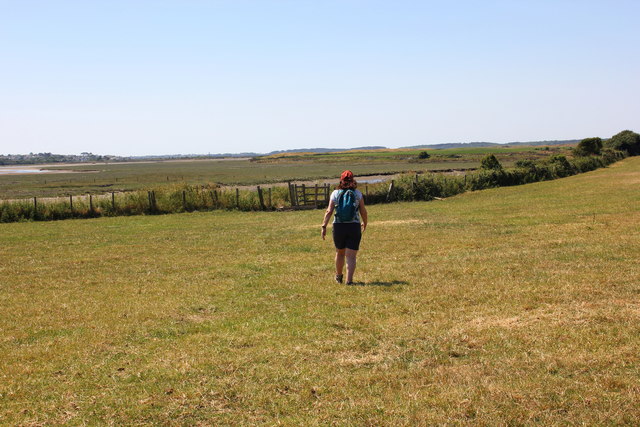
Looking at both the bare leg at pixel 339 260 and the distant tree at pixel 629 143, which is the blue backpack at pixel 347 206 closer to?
the bare leg at pixel 339 260

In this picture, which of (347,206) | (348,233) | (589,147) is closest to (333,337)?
(348,233)

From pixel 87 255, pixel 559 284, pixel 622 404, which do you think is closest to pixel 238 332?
pixel 622 404

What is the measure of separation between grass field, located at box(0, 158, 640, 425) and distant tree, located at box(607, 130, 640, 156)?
79940 mm

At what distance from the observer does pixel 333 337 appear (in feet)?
24.7

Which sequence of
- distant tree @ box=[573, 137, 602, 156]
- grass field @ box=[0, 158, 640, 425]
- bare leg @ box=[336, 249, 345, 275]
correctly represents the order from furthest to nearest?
distant tree @ box=[573, 137, 602, 156] → bare leg @ box=[336, 249, 345, 275] → grass field @ box=[0, 158, 640, 425]

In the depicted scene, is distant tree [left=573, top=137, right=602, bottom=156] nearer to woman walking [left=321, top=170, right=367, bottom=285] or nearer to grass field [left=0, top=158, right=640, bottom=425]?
grass field [left=0, top=158, right=640, bottom=425]

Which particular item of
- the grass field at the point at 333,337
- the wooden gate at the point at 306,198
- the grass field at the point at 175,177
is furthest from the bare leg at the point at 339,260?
the grass field at the point at 175,177

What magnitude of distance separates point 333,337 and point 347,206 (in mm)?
3611

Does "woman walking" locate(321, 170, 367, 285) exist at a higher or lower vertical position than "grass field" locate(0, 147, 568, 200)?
higher

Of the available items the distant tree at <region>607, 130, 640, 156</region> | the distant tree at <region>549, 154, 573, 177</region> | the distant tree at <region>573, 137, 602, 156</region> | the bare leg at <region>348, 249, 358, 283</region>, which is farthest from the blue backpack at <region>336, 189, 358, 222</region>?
the distant tree at <region>607, 130, 640, 156</region>

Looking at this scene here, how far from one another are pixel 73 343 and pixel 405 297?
493 centimetres

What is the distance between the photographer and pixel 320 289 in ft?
35.4

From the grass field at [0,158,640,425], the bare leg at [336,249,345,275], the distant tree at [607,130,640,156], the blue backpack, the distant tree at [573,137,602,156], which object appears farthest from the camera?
the distant tree at [607,130,640,156]

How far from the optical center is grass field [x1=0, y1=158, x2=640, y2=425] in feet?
17.6
